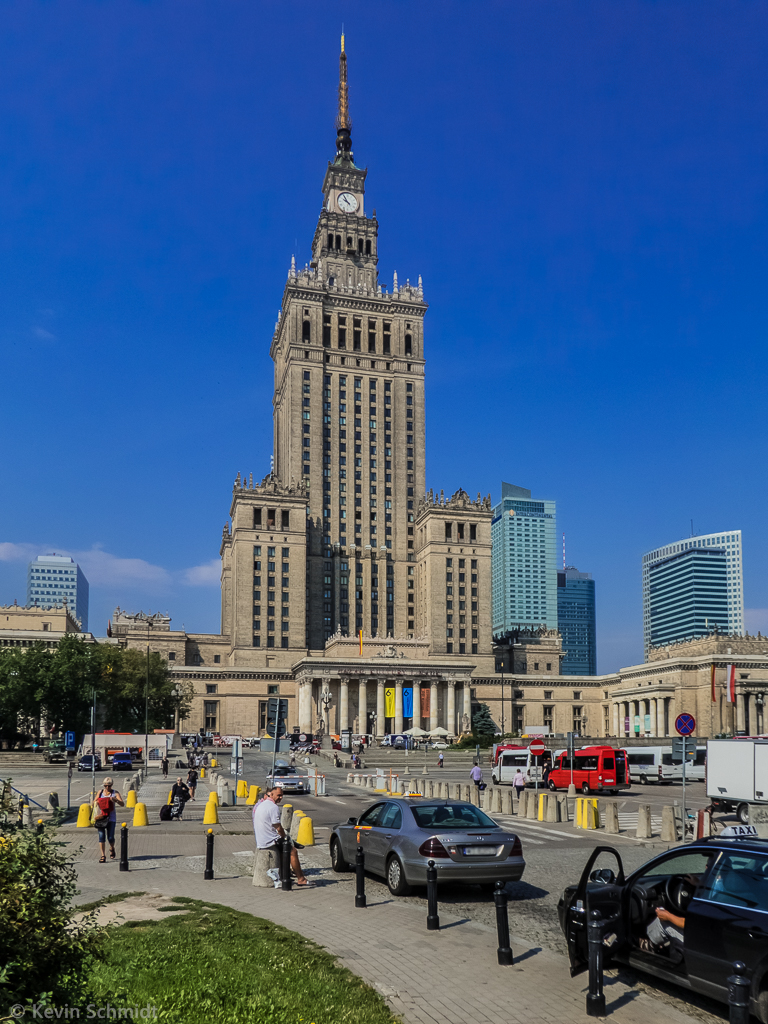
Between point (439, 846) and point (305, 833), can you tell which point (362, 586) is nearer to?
point (305, 833)

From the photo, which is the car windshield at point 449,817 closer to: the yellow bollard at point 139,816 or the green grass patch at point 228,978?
the green grass patch at point 228,978

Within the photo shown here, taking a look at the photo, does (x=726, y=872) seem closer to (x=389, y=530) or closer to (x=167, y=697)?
(x=167, y=697)

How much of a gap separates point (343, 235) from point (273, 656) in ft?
235

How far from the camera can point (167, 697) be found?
97.7 metres

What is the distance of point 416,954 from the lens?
11.5 m

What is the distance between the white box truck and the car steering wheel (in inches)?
925

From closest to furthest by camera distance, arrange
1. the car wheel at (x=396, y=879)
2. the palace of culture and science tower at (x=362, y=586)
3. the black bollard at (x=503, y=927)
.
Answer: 1. the black bollard at (x=503, y=927)
2. the car wheel at (x=396, y=879)
3. the palace of culture and science tower at (x=362, y=586)

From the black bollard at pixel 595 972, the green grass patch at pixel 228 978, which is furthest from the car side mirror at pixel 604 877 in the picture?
the green grass patch at pixel 228 978

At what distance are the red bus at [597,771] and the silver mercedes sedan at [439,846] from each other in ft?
104

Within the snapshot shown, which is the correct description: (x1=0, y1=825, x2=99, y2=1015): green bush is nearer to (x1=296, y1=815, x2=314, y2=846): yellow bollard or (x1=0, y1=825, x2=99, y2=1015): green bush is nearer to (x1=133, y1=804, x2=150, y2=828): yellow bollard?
(x1=296, y1=815, x2=314, y2=846): yellow bollard

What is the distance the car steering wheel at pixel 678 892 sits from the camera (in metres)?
9.84

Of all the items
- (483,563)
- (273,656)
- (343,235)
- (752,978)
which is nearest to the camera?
(752,978)

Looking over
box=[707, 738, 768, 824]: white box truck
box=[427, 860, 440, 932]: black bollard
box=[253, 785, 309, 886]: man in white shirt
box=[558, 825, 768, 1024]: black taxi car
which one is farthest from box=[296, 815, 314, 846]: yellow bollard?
box=[707, 738, 768, 824]: white box truck

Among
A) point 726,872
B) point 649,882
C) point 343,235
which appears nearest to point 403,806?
point 649,882
